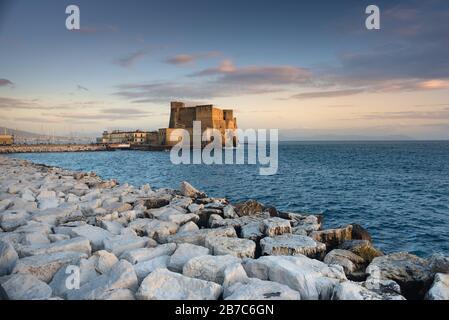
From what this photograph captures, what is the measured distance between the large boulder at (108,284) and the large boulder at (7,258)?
1148mm

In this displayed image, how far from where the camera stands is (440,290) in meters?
3.32

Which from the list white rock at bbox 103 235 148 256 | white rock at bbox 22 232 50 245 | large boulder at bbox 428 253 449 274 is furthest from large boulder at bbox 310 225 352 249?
white rock at bbox 22 232 50 245

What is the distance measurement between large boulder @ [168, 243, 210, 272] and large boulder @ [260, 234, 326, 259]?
95cm

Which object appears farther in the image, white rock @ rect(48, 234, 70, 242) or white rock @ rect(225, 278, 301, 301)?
white rock @ rect(48, 234, 70, 242)

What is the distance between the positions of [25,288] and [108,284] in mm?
851

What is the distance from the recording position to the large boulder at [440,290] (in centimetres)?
324

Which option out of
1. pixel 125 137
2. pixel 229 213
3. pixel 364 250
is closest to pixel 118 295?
pixel 364 250

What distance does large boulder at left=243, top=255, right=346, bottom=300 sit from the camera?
3217 mm

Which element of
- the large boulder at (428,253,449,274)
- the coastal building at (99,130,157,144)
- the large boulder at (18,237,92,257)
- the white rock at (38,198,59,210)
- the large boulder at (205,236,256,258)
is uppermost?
the coastal building at (99,130,157,144)

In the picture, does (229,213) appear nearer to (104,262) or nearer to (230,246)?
(230,246)

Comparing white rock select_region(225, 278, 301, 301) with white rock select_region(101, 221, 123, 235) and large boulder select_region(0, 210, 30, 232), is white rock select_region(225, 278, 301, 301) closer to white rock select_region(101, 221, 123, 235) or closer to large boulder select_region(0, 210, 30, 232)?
white rock select_region(101, 221, 123, 235)

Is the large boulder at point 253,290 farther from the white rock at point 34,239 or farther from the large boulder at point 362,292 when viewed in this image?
the white rock at point 34,239
